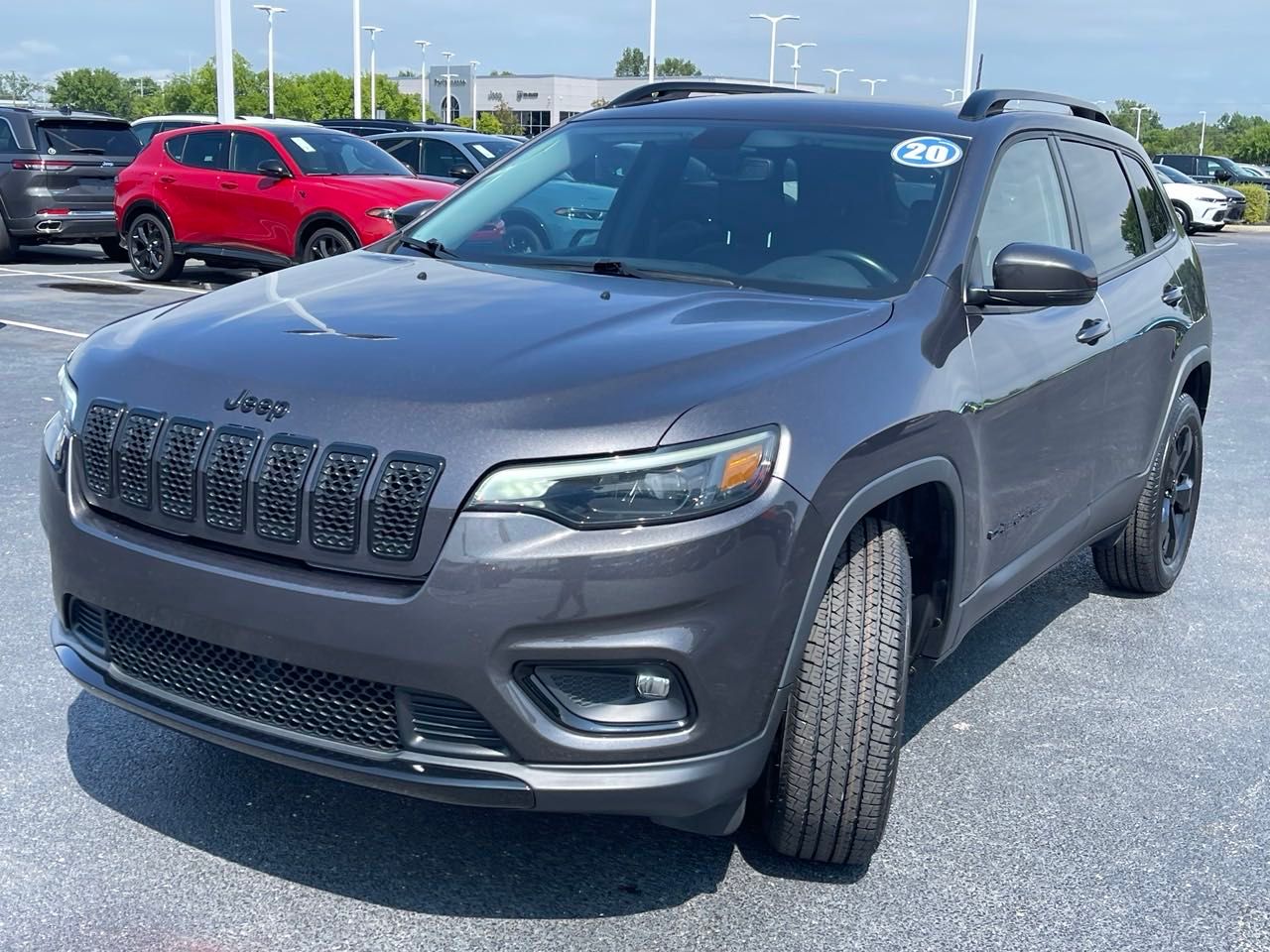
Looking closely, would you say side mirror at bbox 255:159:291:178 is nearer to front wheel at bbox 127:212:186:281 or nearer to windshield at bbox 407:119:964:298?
front wheel at bbox 127:212:186:281

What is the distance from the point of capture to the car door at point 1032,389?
3.67 meters

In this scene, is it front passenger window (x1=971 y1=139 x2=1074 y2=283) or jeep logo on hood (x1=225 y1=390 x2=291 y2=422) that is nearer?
jeep logo on hood (x1=225 y1=390 x2=291 y2=422)

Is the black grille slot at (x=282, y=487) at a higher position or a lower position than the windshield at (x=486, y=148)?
higher

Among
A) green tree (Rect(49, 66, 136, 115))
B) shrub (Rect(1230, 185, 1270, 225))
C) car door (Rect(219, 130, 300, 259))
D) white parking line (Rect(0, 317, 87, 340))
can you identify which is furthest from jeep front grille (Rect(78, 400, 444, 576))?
green tree (Rect(49, 66, 136, 115))

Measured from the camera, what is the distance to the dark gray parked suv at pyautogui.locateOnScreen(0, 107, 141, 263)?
52.7 feet

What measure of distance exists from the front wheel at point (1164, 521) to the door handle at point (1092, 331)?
0.83 meters

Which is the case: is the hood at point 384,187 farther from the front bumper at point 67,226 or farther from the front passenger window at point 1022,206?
the front passenger window at point 1022,206

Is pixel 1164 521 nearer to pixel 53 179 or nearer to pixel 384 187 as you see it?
pixel 384 187

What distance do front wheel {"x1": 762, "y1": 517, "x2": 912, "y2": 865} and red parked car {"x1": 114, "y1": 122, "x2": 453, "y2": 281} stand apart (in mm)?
10804

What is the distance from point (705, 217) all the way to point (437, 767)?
1.93 meters

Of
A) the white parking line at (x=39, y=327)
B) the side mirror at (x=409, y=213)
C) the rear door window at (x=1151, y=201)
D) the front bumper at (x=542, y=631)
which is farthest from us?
the white parking line at (x=39, y=327)

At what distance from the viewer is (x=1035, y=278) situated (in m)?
3.64

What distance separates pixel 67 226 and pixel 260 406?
14724 millimetres

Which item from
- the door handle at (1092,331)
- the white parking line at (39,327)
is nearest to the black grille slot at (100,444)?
the door handle at (1092,331)
